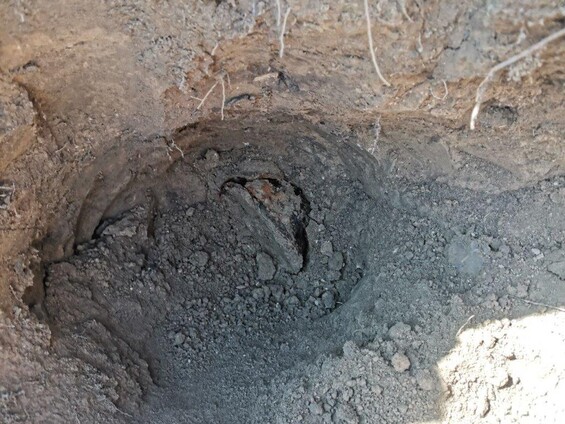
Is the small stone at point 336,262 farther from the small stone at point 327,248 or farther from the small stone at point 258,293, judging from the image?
the small stone at point 258,293

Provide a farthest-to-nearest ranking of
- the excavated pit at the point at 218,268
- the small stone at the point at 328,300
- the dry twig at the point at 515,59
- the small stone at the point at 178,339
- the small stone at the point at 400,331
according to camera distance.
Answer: the small stone at the point at 328,300 < the small stone at the point at 178,339 < the excavated pit at the point at 218,268 < the small stone at the point at 400,331 < the dry twig at the point at 515,59

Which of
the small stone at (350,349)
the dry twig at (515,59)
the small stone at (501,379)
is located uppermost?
the dry twig at (515,59)

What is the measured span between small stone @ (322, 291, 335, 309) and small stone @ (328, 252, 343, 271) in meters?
0.15

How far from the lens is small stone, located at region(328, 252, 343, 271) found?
2832 mm

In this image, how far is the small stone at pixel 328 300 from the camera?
108 inches

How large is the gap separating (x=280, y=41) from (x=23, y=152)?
0.99 metres

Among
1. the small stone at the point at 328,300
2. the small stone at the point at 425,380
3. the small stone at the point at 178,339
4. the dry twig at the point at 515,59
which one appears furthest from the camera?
the small stone at the point at 328,300

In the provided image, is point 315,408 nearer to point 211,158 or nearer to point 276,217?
point 276,217

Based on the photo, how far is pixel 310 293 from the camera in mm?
2822

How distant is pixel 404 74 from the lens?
1910 mm

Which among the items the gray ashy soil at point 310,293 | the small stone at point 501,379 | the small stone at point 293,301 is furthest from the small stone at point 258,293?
the small stone at point 501,379

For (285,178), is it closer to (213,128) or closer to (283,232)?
(283,232)

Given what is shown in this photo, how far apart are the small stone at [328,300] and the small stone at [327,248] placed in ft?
0.74

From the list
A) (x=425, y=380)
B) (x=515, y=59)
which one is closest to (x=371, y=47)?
(x=515, y=59)
